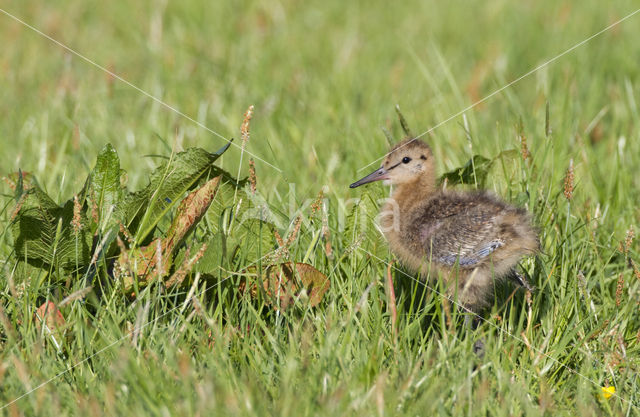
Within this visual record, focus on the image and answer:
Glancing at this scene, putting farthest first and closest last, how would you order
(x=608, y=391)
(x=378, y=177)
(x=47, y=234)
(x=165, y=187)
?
(x=378, y=177) < (x=165, y=187) < (x=47, y=234) < (x=608, y=391)

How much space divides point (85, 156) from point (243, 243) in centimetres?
177

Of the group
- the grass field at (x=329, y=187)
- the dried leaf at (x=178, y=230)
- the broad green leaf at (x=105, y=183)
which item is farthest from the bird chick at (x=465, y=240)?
the broad green leaf at (x=105, y=183)

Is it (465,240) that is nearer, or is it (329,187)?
(465,240)

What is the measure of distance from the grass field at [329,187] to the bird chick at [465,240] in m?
0.14

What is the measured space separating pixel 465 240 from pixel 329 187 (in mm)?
1134

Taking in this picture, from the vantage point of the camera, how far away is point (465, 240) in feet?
11.1

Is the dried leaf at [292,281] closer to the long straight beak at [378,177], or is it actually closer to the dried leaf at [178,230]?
the dried leaf at [178,230]

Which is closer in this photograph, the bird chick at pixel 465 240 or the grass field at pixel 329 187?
the grass field at pixel 329 187

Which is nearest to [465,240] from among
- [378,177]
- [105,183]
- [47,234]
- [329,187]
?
[378,177]

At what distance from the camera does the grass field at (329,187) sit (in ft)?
9.41

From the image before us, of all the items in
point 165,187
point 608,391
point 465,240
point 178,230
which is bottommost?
point 608,391

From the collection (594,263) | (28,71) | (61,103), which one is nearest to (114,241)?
(594,263)

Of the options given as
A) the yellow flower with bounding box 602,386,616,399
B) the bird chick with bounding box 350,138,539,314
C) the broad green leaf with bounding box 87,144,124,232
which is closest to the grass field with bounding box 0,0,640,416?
the yellow flower with bounding box 602,386,616,399

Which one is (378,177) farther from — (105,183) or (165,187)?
(105,183)
